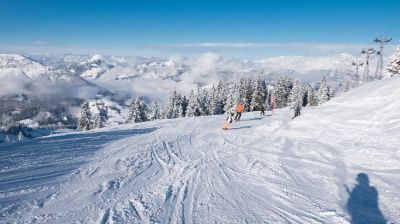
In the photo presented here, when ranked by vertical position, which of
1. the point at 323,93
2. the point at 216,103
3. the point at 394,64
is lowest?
the point at 216,103

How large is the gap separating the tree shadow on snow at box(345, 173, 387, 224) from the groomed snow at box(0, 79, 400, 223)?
0.48 ft

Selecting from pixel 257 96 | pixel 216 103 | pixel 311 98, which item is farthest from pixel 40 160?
pixel 311 98

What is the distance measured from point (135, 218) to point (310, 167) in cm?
718

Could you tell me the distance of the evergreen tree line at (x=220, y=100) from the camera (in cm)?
6981

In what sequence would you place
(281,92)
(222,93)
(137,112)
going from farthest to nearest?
(222,93) < (281,92) < (137,112)

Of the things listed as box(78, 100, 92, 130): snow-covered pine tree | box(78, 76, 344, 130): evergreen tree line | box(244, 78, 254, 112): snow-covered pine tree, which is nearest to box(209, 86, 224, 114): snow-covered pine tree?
box(78, 76, 344, 130): evergreen tree line

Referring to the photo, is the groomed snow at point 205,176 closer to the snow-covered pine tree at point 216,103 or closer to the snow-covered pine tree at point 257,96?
the snow-covered pine tree at point 257,96

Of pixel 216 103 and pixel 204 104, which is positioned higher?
pixel 216 103

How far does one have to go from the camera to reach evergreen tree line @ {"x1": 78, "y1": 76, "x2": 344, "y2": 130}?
2749 inches

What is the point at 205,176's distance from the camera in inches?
412

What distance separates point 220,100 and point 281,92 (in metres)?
16.2

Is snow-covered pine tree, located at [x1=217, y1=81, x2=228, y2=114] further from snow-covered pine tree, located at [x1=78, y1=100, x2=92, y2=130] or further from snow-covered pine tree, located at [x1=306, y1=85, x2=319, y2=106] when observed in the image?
snow-covered pine tree, located at [x1=78, y1=100, x2=92, y2=130]

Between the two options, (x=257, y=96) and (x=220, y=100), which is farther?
(x=220, y=100)

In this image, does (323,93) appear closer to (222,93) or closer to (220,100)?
(222,93)
